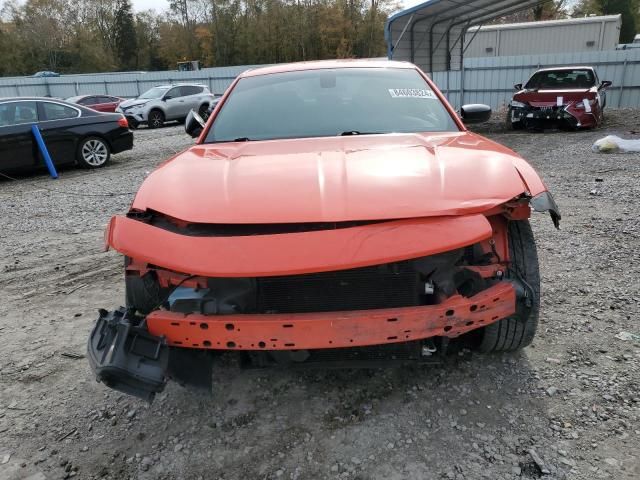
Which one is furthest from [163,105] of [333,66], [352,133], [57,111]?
[352,133]

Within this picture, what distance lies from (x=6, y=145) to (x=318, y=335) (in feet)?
28.3

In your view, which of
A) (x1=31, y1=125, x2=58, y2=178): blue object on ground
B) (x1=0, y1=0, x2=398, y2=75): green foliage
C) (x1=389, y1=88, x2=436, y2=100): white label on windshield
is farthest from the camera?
(x1=0, y1=0, x2=398, y2=75): green foliage

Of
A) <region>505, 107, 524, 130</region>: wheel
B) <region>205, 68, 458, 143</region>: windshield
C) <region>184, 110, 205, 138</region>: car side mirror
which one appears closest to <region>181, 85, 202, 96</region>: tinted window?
<region>505, 107, 524, 130</region>: wheel

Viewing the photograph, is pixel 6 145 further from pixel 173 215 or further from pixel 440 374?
pixel 440 374

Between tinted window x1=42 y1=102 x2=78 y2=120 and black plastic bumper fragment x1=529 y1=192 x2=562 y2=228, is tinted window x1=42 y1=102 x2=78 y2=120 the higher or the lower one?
the higher one

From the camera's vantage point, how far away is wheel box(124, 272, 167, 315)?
7.64 feet

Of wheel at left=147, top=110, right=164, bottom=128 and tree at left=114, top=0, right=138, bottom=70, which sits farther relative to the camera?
tree at left=114, top=0, right=138, bottom=70

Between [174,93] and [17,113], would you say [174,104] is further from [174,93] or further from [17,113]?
[17,113]

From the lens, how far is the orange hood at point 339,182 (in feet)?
6.82

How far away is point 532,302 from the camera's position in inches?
90.0

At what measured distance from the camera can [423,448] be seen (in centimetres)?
218

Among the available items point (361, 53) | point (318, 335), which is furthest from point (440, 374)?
point (361, 53)

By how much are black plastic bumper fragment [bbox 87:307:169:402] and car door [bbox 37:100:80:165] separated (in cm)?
825

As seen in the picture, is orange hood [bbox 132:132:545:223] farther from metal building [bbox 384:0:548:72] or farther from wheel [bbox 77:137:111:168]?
metal building [bbox 384:0:548:72]
